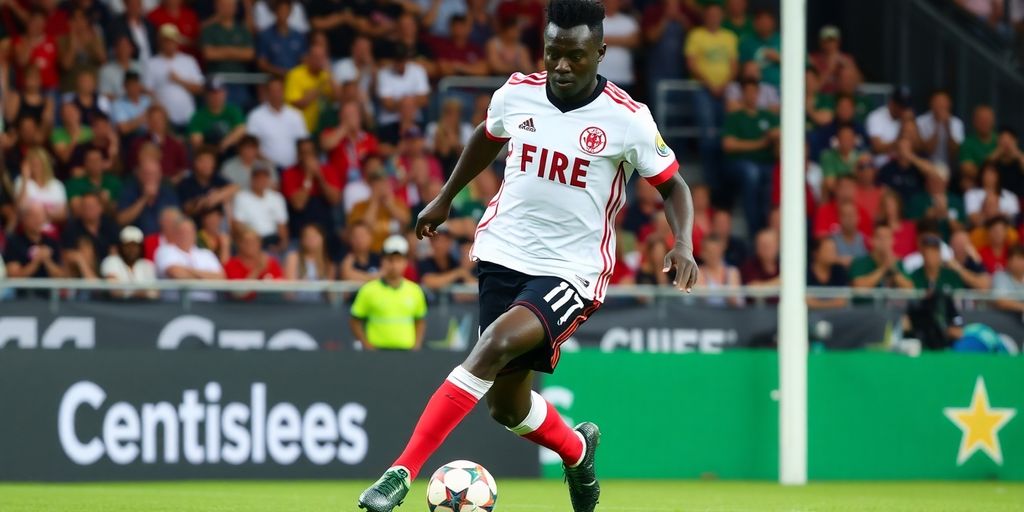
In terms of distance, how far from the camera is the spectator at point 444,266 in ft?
48.3

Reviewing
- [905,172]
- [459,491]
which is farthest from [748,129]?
[459,491]

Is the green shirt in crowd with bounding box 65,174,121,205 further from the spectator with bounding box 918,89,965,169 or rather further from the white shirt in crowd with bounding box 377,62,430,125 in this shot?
the spectator with bounding box 918,89,965,169

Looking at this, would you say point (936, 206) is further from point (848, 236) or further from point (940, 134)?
point (848, 236)

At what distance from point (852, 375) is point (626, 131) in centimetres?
740

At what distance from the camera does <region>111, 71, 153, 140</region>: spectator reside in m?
15.8

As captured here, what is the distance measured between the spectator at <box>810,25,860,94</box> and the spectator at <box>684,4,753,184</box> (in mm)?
1090

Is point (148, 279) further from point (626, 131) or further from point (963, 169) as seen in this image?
point (963, 169)

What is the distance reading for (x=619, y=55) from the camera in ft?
59.7

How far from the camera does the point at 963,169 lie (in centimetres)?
1797

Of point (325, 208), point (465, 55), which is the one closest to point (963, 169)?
point (465, 55)

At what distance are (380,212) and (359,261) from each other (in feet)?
2.95

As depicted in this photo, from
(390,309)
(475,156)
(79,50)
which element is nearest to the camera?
(475,156)

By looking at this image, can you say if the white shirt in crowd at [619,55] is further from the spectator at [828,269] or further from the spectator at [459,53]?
the spectator at [828,269]

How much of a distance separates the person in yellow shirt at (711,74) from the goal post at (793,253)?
15.1ft
